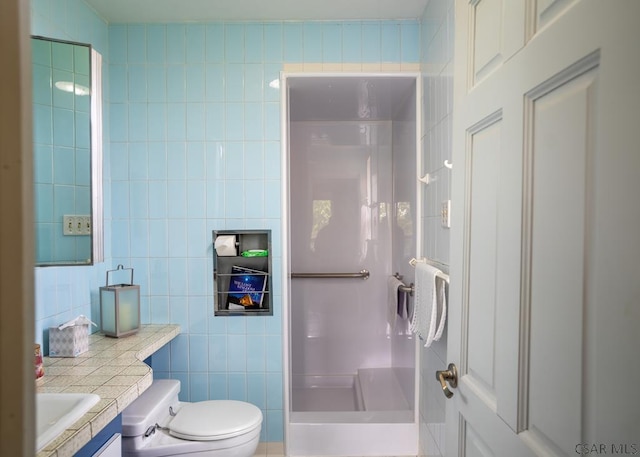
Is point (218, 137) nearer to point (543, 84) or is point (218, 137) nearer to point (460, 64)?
point (460, 64)

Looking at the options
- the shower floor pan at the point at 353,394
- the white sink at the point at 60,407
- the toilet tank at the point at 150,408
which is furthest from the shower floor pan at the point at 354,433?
the white sink at the point at 60,407

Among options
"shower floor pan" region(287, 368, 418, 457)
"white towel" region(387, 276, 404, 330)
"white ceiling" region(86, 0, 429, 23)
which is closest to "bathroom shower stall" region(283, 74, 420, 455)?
"white towel" region(387, 276, 404, 330)

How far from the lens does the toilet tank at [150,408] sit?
A: 5.41 feet

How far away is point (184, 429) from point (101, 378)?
46 cm

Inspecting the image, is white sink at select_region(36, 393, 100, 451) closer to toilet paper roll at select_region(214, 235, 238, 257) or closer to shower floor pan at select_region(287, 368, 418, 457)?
toilet paper roll at select_region(214, 235, 238, 257)

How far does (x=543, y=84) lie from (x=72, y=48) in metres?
1.43

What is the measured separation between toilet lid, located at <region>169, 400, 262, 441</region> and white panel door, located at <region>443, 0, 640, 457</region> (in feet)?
3.41

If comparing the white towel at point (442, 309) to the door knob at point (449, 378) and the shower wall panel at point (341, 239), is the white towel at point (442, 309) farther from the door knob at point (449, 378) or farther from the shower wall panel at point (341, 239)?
the shower wall panel at point (341, 239)

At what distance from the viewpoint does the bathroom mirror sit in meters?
1.33

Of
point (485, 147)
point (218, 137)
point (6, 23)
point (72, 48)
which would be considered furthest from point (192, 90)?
point (6, 23)

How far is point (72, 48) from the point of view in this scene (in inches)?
53.8

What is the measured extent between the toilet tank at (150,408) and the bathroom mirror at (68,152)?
2.36 feet

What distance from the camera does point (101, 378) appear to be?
151 centimetres

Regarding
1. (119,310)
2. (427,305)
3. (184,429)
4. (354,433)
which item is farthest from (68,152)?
(354,433)
